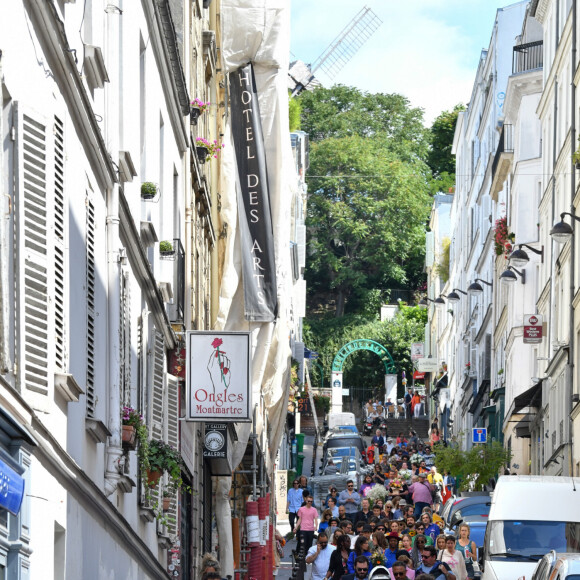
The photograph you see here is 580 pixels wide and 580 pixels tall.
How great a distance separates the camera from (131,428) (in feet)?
44.7

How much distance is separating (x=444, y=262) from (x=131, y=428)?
77.9m

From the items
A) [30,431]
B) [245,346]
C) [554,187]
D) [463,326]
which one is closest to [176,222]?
[245,346]

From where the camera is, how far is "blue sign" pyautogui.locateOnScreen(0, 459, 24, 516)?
7.87 meters

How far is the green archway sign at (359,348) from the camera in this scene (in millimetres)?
99312

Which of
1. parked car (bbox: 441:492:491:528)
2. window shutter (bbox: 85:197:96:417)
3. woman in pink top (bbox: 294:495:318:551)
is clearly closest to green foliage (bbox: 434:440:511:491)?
woman in pink top (bbox: 294:495:318:551)

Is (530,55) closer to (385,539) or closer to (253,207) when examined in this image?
(253,207)

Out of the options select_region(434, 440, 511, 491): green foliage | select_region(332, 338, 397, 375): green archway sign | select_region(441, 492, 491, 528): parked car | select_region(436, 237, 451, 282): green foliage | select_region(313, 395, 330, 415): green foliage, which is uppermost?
select_region(436, 237, 451, 282): green foliage

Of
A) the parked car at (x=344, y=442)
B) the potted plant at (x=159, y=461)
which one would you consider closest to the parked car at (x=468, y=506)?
the potted plant at (x=159, y=461)

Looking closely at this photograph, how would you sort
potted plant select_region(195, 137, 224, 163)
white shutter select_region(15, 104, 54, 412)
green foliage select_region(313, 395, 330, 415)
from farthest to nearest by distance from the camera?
green foliage select_region(313, 395, 330, 415), potted plant select_region(195, 137, 224, 163), white shutter select_region(15, 104, 54, 412)

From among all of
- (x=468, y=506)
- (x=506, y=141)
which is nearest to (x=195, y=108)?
(x=468, y=506)

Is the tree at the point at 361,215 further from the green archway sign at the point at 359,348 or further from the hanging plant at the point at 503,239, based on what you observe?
the hanging plant at the point at 503,239

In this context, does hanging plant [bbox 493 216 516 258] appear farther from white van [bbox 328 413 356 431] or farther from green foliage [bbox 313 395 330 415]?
green foliage [bbox 313 395 330 415]

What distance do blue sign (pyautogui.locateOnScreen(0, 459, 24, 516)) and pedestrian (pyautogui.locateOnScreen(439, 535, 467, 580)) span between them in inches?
522

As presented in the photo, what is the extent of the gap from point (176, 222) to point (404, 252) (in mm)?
85226
